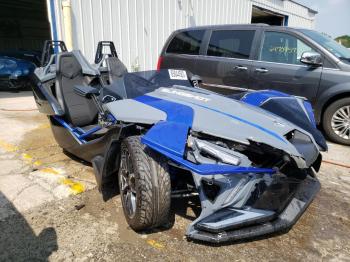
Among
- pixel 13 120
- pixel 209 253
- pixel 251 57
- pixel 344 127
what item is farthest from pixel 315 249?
pixel 13 120

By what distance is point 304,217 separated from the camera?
2703 millimetres

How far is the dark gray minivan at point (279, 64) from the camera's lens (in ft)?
15.4

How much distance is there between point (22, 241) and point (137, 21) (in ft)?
24.5

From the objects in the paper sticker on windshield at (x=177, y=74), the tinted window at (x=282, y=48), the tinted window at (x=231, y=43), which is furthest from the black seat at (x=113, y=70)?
the tinted window at (x=282, y=48)

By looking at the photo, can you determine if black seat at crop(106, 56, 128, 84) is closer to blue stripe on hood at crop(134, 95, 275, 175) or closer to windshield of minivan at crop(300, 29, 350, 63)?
blue stripe on hood at crop(134, 95, 275, 175)

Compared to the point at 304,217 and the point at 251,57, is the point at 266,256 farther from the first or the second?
the point at 251,57

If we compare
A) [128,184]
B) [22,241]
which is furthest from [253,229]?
[22,241]

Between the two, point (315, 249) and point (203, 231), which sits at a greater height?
point (203, 231)

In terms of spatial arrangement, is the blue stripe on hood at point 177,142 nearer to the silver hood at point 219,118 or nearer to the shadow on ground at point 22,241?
the silver hood at point 219,118

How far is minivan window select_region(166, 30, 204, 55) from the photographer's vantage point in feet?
19.8

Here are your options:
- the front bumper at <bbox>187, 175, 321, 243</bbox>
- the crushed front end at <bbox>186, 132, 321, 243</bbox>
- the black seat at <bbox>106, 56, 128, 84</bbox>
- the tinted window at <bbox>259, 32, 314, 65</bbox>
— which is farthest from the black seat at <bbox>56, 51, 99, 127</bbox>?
the tinted window at <bbox>259, 32, 314, 65</bbox>

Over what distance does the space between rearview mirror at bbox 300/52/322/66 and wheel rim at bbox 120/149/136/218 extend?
11.4ft

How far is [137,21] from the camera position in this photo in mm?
8664

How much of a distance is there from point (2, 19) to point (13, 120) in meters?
19.4
